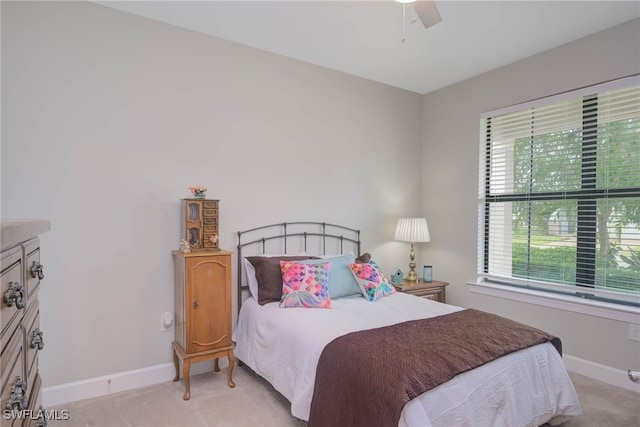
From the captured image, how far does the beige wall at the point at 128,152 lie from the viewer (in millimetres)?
2385

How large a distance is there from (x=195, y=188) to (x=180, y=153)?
0.37m

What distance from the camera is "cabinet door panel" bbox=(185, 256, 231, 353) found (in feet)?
8.38

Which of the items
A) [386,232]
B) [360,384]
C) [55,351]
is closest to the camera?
[360,384]

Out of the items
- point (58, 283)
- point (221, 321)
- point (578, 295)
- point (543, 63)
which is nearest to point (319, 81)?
point (543, 63)

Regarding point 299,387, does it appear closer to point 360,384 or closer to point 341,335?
point 341,335

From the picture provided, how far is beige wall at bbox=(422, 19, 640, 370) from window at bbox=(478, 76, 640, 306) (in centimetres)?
10

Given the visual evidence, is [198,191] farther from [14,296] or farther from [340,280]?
[14,296]

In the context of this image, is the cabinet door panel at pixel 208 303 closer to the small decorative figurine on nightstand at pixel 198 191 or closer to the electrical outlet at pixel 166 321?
the electrical outlet at pixel 166 321

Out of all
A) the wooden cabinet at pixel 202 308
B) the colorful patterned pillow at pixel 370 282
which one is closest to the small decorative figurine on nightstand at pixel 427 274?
the colorful patterned pillow at pixel 370 282

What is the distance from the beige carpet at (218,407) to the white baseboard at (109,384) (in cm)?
5

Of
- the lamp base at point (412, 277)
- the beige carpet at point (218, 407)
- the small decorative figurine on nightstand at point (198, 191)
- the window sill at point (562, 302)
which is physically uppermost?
the small decorative figurine on nightstand at point (198, 191)

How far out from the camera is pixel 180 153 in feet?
9.43

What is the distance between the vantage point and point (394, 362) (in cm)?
169

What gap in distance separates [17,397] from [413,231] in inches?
136
